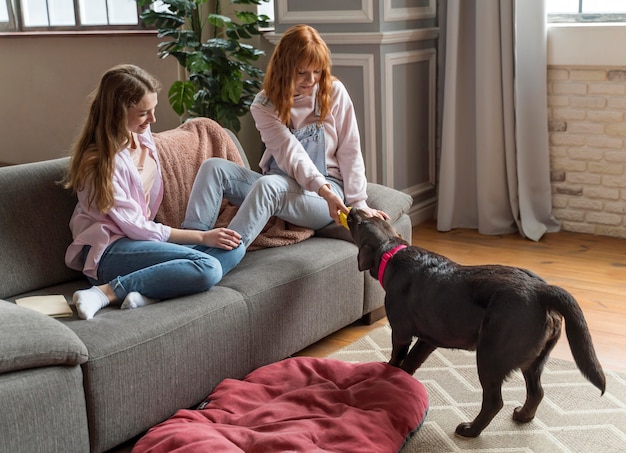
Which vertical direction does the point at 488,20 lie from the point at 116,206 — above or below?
above

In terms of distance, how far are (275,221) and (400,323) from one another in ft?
2.57

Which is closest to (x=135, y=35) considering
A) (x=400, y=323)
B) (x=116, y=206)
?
(x=116, y=206)

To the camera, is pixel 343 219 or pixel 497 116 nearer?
pixel 343 219

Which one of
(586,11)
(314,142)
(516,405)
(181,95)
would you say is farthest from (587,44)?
(516,405)

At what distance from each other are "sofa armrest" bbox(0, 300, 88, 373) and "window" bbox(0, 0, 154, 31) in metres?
3.74

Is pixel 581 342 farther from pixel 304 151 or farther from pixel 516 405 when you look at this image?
pixel 304 151

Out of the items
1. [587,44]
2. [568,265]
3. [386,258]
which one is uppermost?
[587,44]

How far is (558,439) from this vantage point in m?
2.21

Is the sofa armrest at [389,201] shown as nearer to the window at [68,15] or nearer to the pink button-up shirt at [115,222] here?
the pink button-up shirt at [115,222]

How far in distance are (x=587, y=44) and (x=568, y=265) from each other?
109 centimetres

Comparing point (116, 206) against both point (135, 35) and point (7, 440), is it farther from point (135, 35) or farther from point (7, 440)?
point (135, 35)

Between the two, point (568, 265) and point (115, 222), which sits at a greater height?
point (115, 222)

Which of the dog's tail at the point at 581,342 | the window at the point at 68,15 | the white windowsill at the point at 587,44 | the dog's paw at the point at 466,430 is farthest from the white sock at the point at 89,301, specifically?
the window at the point at 68,15

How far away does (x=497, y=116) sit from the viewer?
4.16 m
